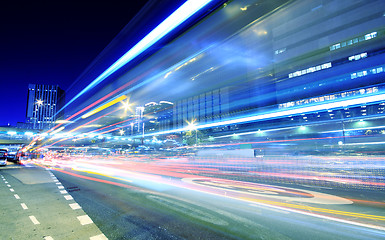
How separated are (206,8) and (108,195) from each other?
8230 mm

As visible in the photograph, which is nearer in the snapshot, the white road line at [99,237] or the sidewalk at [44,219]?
the white road line at [99,237]

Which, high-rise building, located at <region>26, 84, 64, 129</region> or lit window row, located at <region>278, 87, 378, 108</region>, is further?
high-rise building, located at <region>26, 84, 64, 129</region>

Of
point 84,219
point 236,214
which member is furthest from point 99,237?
point 236,214

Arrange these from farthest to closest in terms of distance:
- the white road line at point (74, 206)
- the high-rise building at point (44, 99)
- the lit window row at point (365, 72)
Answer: the high-rise building at point (44, 99) → the lit window row at point (365, 72) → the white road line at point (74, 206)

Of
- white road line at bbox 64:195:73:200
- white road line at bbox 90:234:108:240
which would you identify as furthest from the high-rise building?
white road line at bbox 90:234:108:240

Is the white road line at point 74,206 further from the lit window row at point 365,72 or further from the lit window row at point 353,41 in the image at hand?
the lit window row at point 353,41

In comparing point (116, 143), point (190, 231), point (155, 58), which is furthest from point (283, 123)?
point (116, 143)

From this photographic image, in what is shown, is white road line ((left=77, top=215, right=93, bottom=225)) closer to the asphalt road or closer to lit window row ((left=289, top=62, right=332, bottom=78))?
the asphalt road

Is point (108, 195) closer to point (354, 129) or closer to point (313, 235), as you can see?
point (313, 235)

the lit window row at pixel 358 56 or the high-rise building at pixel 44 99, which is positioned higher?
the high-rise building at pixel 44 99

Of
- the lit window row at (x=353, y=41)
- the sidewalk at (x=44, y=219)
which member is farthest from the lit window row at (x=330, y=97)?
the sidewalk at (x=44, y=219)

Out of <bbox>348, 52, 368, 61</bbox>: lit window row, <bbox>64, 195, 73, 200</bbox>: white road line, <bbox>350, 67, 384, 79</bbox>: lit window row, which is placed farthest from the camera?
<bbox>348, 52, 368, 61</bbox>: lit window row

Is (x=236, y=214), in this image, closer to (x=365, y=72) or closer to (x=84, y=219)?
(x=84, y=219)

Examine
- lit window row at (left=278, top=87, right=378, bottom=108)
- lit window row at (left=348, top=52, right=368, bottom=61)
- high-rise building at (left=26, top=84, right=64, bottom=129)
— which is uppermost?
high-rise building at (left=26, top=84, right=64, bottom=129)
